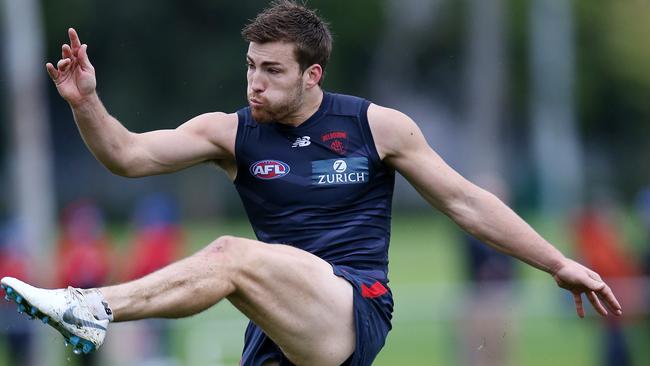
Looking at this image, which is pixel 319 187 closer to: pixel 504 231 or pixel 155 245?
pixel 504 231

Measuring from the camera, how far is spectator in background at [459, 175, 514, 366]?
14.6m

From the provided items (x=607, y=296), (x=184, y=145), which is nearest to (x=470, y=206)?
(x=607, y=296)

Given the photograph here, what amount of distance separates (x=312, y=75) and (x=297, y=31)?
0.27 m

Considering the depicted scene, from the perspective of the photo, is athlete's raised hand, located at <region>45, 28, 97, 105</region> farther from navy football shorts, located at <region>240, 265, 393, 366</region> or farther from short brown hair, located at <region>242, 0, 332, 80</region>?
navy football shorts, located at <region>240, 265, 393, 366</region>

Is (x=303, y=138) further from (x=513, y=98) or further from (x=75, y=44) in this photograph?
(x=513, y=98)

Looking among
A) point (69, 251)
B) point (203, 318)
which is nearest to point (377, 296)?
point (69, 251)

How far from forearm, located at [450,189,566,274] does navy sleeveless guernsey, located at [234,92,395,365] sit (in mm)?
537

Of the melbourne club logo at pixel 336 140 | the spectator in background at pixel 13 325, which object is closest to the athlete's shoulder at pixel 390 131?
the melbourne club logo at pixel 336 140

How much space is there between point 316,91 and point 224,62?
38076mm

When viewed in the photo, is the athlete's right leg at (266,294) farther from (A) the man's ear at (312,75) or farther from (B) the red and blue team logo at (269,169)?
(A) the man's ear at (312,75)

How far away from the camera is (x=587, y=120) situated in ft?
164

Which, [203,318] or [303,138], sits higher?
[303,138]

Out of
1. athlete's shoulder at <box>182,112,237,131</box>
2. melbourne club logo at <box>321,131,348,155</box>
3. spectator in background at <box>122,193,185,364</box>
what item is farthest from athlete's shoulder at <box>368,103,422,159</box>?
spectator in background at <box>122,193,185,364</box>

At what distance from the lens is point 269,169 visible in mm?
7410
